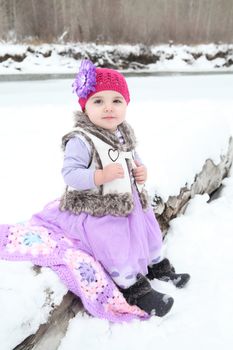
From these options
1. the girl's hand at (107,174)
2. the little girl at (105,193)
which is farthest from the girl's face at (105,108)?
the girl's hand at (107,174)

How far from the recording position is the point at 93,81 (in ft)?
5.86

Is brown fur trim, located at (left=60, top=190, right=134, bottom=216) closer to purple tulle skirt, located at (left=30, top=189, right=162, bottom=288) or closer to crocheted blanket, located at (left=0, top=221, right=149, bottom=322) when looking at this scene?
purple tulle skirt, located at (left=30, top=189, right=162, bottom=288)

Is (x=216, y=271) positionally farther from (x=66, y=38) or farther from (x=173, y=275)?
(x=66, y=38)

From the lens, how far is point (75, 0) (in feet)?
27.1

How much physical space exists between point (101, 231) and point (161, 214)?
0.82 m

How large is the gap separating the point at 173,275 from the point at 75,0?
7475 millimetres

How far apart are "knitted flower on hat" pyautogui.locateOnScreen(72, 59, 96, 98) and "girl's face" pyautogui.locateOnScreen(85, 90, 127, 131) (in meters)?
0.04

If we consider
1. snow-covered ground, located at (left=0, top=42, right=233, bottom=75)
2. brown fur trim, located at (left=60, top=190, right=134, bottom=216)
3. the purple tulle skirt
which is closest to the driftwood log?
the purple tulle skirt

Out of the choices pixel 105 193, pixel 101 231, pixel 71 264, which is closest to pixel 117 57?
pixel 105 193

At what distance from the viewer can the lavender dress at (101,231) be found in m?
1.72

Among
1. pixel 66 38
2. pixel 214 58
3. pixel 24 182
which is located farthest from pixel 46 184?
pixel 214 58

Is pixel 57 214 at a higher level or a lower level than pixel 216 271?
higher

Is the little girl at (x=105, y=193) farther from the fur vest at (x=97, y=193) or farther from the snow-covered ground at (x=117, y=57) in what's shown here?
the snow-covered ground at (x=117, y=57)

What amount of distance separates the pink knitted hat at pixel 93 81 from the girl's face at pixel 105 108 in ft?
0.07
